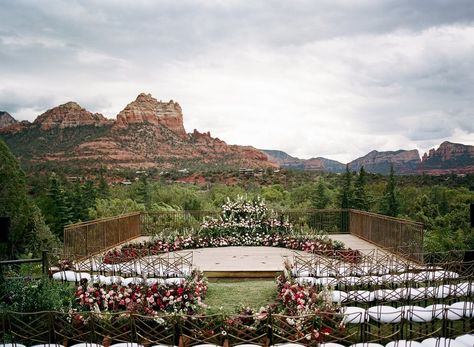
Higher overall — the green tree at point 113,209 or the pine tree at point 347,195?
the pine tree at point 347,195

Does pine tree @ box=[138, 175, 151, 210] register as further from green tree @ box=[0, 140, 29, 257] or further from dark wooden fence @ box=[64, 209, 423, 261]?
green tree @ box=[0, 140, 29, 257]

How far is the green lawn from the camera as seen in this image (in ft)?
27.6

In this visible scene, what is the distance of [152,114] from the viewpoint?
6638 centimetres

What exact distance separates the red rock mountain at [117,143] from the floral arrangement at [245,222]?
2912 cm

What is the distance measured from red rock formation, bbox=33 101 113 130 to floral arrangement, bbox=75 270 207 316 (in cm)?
4880

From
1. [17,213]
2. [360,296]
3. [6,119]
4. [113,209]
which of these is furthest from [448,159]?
[6,119]

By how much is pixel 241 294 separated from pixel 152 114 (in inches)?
2353

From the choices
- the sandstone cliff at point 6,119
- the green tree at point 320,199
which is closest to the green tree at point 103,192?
the green tree at point 320,199

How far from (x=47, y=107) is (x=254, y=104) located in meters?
35.0

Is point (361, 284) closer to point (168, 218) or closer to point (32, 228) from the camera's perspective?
point (168, 218)

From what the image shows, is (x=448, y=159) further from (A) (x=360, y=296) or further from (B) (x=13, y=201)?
(A) (x=360, y=296)

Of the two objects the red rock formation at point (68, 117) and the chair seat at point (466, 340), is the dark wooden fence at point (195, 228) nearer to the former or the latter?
the chair seat at point (466, 340)

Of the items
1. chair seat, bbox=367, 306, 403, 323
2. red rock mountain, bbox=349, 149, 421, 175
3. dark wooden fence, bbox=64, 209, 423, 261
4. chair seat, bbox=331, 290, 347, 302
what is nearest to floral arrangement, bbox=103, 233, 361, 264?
dark wooden fence, bbox=64, 209, 423, 261

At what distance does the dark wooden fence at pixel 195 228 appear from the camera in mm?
11266
